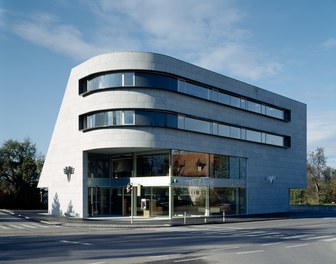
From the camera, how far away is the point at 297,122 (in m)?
54.8

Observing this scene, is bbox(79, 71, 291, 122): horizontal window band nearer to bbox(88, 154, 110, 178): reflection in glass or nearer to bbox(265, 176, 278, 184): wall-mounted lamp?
bbox(88, 154, 110, 178): reflection in glass

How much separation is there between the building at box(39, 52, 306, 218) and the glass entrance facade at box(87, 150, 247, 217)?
0.09 meters

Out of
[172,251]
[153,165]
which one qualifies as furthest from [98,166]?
[172,251]

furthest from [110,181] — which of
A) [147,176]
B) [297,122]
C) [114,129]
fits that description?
[297,122]

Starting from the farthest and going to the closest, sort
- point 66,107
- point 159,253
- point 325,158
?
point 325,158 < point 66,107 < point 159,253

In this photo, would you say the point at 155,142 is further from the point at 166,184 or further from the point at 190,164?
the point at 190,164

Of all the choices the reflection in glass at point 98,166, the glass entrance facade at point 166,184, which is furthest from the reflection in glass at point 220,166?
the reflection in glass at point 98,166

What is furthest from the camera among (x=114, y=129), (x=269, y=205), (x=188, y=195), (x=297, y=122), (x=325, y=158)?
(x=325, y=158)

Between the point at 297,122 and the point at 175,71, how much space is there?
24.5 metres

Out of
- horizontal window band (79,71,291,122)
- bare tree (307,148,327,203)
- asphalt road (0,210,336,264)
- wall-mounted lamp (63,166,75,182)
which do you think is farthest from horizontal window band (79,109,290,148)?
bare tree (307,148,327,203)

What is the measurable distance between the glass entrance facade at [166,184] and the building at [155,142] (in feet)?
0.31

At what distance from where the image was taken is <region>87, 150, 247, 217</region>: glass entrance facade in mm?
37094

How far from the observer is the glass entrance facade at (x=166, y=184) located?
37.1 metres

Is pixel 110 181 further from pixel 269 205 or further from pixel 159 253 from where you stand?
pixel 159 253
